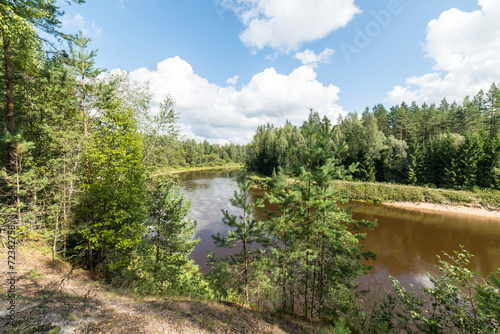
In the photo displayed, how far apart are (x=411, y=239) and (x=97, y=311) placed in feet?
83.4

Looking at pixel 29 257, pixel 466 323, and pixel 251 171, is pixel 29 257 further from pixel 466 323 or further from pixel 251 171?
pixel 251 171

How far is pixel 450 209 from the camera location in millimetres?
26922

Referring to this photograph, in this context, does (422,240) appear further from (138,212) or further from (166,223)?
(138,212)

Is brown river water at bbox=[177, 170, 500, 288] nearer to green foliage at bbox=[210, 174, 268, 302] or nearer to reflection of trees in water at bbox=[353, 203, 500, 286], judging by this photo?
reflection of trees in water at bbox=[353, 203, 500, 286]

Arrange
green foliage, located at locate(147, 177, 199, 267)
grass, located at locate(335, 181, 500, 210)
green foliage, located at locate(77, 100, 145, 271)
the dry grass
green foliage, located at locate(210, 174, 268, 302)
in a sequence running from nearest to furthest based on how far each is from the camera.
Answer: the dry grass
green foliage, located at locate(210, 174, 268, 302)
green foliage, located at locate(77, 100, 145, 271)
green foliage, located at locate(147, 177, 199, 267)
grass, located at locate(335, 181, 500, 210)

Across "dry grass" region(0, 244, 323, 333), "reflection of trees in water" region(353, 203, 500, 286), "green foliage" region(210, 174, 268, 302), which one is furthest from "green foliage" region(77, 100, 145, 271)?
"reflection of trees in water" region(353, 203, 500, 286)

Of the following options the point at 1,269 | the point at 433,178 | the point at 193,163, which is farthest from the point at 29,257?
the point at 193,163

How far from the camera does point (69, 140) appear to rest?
7.88 meters

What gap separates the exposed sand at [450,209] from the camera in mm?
24817

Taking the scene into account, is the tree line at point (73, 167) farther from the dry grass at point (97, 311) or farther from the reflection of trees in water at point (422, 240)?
the reflection of trees in water at point (422, 240)

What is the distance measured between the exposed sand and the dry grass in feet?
103

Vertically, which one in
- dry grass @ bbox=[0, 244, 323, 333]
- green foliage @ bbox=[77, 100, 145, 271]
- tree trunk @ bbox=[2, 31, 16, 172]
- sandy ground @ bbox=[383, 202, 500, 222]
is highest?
tree trunk @ bbox=[2, 31, 16, 172]

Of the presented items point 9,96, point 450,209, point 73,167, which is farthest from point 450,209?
point 9,96

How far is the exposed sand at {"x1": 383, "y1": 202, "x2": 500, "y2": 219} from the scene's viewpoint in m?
24.8
